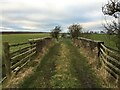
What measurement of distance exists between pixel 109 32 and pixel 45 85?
5.77 metres

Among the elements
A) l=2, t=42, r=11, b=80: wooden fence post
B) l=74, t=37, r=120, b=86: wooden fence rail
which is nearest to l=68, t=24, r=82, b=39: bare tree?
l=74, t=37, r=120, b=86: wooden fence rail

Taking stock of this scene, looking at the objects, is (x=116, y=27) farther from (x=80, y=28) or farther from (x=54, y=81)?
(x=80, y=28)

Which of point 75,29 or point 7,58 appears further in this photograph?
point 75,29

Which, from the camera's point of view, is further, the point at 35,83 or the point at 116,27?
the point at 116,27

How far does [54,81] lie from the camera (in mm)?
8203

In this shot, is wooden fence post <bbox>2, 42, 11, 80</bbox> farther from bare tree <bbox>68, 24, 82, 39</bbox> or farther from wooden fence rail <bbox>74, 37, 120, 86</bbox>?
bare tree <bbox>68, 24, 82, 39</bbox>

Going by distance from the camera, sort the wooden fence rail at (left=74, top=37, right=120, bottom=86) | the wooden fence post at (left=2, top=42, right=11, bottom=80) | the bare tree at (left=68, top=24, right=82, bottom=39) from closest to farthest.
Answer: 1. the wooden fence rail at (left=74, top=37, right=120, bottom=86)
2. the wooden fence post at (left=2, top=42, right=11, bottom=80)
3. the bare tree at (left=68, top=24, right=82, bottom=39)

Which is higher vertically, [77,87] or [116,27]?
[116,27]

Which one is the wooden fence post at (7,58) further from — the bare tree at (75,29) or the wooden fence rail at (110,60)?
the bare tree at (75,29)

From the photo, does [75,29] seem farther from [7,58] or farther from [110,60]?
[7,58]

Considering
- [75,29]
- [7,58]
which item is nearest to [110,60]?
[7,58]

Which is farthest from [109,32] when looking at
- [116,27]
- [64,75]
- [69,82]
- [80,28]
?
[80,28]

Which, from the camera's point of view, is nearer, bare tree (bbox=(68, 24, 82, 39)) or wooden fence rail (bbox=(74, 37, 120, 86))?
wooden fence rail (bbox=(74, 37, 120, 86))

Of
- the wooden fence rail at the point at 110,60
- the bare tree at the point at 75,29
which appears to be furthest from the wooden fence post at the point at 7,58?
the bare tree at the point at 75,29
